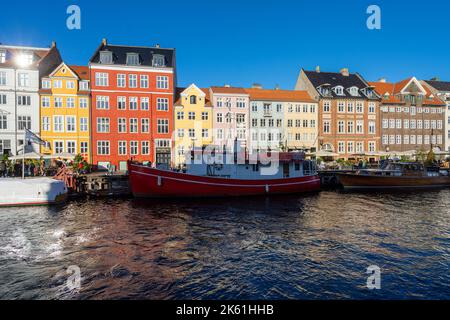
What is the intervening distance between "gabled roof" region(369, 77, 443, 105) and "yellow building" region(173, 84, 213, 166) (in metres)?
35.0

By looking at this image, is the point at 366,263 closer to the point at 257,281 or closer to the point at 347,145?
the point at 257,281

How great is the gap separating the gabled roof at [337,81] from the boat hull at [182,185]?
1385 inches

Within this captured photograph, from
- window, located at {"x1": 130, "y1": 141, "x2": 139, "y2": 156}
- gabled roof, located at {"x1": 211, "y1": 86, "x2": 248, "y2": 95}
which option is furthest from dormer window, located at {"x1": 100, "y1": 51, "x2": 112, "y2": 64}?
gabled roof, located at {"x1": 211, "y1": 86, "x2": 248, "y2": 95}

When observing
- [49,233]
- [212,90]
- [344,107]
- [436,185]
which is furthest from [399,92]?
[49,233]

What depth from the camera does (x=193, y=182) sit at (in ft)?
90.5

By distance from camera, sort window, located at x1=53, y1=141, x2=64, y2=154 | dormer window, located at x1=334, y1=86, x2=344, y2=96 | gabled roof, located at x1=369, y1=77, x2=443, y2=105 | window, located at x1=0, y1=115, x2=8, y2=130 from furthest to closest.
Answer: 1. gabled roof, located at x1=369, y1=77, x2=443, y2=105
2. dormer window, located at x1=334, y1=86, x2=344, y2=96
3. window, located at x1=53, y1=141, x2=64, y2=154
4. window, located at x1=0, y1=115, x2=8, y2=130

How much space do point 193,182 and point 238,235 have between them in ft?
40.3

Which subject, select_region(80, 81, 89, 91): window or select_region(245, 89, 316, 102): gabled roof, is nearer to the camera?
select_region(80, 81, 89, 91): window

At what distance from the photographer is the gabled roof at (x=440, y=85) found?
64094 mm

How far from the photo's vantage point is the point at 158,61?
1849 inches

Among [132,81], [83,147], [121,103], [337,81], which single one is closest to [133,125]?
[121,103]

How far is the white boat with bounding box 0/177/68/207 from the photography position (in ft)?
76.7

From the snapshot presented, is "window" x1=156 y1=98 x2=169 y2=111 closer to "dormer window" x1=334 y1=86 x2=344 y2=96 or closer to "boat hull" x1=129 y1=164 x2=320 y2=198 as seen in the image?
"boat hull" x1=129 y1=164 x2=320 y2=198

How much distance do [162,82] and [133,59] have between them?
537 centimetres
